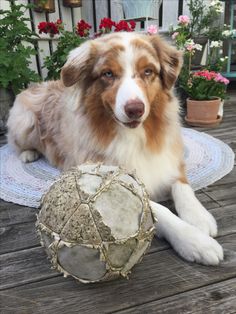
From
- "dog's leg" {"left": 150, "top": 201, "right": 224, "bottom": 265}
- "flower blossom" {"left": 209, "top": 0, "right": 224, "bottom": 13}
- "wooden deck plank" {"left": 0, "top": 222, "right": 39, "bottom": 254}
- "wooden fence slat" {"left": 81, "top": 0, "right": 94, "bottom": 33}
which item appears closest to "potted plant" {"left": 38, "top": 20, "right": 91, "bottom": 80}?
"flower blossom" {"left": 209, "top": 0, "right": 224, "bottom": 13}

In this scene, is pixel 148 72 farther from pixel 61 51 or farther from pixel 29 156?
pixel 61 51

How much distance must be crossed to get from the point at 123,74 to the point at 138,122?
271mm

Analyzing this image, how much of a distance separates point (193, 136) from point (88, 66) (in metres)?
1.62

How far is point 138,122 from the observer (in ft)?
6.10

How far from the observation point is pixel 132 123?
1861 mm

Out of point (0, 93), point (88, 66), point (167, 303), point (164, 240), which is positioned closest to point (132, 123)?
point (88, 66)

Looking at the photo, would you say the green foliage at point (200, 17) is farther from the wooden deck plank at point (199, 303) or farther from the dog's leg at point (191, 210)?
the wooden deck plank at point (199, 303)

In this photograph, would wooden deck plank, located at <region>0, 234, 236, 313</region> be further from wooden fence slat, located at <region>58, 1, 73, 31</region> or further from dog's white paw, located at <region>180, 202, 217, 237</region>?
wooden fence slat, located at <region>58, 1, 73, 31</region>

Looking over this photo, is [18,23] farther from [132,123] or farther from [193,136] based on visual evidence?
[132,123]

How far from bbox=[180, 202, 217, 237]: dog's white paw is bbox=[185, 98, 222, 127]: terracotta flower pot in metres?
1.98

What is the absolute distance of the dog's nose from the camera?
1.72 meters

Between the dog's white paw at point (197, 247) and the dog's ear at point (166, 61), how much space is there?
3.08 ft

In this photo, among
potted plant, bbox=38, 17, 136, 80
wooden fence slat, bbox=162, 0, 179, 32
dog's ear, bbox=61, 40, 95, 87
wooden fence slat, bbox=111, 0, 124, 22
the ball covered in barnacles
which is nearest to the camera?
the ball covered in barnacles

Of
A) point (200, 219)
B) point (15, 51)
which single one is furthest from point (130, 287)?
point (15, 51)
